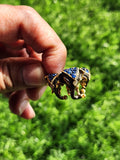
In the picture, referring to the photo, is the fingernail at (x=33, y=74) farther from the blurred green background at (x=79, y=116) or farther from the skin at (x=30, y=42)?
the blurred green background at (x=79, y=116)

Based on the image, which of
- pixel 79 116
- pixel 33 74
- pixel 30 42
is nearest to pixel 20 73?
pixel 33 74

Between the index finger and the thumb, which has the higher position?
the index finger

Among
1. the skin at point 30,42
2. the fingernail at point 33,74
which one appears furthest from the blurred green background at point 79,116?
the fingernail at point 33,74

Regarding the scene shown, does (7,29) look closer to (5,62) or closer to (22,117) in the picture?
(5,62)

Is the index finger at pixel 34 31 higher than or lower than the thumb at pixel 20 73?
higher

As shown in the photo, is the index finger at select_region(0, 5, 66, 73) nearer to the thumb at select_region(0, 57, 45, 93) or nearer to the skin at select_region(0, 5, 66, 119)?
the skin at select_region(0, 5, 66, 119)

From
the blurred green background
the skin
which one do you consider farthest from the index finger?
the blurred green background
